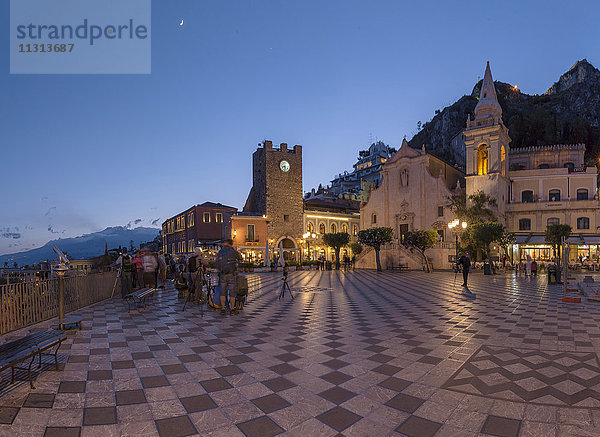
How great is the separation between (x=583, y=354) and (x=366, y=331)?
12.8 ft

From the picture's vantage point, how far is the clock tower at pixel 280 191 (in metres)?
43.2

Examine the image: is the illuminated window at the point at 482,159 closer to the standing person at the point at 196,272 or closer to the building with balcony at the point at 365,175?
the standing person at the point at 196,272

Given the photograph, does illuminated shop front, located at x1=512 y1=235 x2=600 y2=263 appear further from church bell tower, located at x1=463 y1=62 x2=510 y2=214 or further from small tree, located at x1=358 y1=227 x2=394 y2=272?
small tree, located at x1=358 y1=227 x2=394 y2=272

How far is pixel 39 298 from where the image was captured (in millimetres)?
8102

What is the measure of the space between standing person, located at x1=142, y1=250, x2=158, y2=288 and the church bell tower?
33.1 metres

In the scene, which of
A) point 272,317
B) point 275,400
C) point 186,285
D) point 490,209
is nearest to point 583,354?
point 275,400

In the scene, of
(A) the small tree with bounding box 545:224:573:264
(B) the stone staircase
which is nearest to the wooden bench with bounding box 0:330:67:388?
(B) the stone staircase

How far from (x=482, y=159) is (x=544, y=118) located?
1159 inches

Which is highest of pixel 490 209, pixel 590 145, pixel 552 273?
pixel 590 145

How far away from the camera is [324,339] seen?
6863 millimetres

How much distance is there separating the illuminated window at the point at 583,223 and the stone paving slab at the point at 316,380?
115 feet

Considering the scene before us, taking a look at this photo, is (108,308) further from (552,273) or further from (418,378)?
(552,273)

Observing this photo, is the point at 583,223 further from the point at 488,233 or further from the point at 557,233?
the point at 488,233

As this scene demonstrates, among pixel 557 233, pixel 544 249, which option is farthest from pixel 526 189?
pixel 557 233
